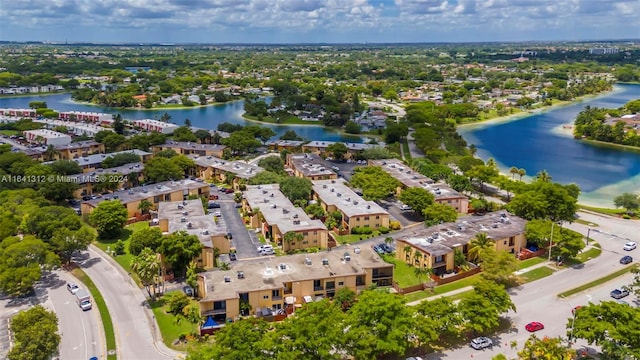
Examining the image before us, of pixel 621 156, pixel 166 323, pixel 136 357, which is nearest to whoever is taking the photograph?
pixel 136 357

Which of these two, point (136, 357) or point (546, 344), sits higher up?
point (546, 344)

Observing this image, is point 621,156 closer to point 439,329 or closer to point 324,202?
point 324,202

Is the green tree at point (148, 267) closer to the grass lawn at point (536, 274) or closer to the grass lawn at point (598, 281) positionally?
the grass lawn at point (536, 274)

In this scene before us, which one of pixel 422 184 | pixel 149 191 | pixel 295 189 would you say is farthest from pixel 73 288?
pixel 422 184

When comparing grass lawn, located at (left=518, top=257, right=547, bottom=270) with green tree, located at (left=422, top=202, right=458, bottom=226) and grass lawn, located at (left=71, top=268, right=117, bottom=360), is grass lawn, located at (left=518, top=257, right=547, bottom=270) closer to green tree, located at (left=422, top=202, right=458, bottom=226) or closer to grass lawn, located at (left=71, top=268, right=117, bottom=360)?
green tree, located at (left=422, top=202, right=458, bottom=226)

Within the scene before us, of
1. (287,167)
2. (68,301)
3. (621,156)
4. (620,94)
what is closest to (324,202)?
(287,167)

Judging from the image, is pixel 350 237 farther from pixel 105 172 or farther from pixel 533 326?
pixel 105 172
